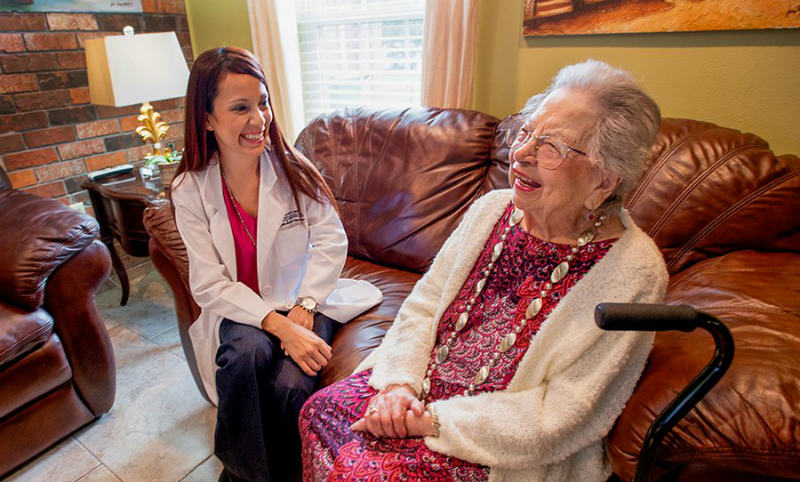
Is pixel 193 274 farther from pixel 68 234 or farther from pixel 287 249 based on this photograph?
pixel 68 234

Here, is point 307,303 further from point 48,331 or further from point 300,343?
point 48,331

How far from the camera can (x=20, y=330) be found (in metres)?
1.33

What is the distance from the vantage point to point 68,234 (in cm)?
146

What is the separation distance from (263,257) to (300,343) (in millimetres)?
295

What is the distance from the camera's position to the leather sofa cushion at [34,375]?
1325 millimetres

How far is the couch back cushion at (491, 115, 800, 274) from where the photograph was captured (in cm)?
105

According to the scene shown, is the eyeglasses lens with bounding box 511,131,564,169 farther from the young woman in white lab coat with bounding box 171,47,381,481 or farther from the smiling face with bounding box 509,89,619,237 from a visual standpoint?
the young woman in white lab coat with bounding box 171,47,381,481

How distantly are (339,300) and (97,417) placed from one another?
1080 mm

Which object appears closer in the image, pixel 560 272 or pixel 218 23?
pixel 560 272

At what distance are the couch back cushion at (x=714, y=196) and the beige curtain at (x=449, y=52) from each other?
77 centimetres

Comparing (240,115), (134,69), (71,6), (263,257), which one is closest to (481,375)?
(263,257)

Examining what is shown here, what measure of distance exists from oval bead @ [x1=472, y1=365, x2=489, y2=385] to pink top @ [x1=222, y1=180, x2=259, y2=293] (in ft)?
2.53

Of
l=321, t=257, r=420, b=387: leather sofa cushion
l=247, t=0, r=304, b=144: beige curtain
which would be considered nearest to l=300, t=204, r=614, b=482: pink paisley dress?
l=321, t=257, r=420, b=387: leather sofa cushion

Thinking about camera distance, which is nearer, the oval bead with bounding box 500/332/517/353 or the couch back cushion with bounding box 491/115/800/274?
the oval bead with bounding box 500/332/517/353
